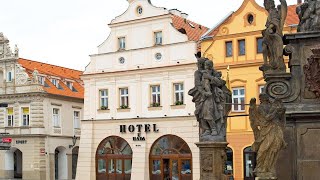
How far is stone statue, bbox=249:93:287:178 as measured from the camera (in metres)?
10.1

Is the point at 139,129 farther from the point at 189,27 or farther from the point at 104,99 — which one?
the point at 189,27

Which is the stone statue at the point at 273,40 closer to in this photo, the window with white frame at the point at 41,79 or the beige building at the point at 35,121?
the beige building at the point at 35,121

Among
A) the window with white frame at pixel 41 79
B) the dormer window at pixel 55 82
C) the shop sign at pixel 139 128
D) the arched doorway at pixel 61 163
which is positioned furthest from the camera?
the dormer window at pixel 55 82

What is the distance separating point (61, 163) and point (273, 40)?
33.3 m

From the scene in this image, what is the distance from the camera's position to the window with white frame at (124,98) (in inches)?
1357

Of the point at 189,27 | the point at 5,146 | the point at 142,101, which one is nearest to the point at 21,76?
the point at 5,146

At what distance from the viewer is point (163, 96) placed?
108 feet

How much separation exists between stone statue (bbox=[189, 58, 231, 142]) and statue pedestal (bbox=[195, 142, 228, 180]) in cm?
15

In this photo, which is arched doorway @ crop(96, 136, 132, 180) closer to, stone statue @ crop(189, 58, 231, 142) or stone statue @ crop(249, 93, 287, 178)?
stone statue @ crop(189, 58, 231, 142)

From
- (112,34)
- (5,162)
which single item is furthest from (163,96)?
(5,162)

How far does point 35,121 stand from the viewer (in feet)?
131

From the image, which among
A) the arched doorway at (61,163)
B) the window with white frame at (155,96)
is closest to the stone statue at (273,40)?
the window with white frame at (155,96)

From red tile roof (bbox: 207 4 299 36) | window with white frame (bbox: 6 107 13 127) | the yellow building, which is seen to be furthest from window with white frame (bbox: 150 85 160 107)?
window with white frame (bbox: 6 107 13 127)

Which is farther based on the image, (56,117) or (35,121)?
(56,117)
